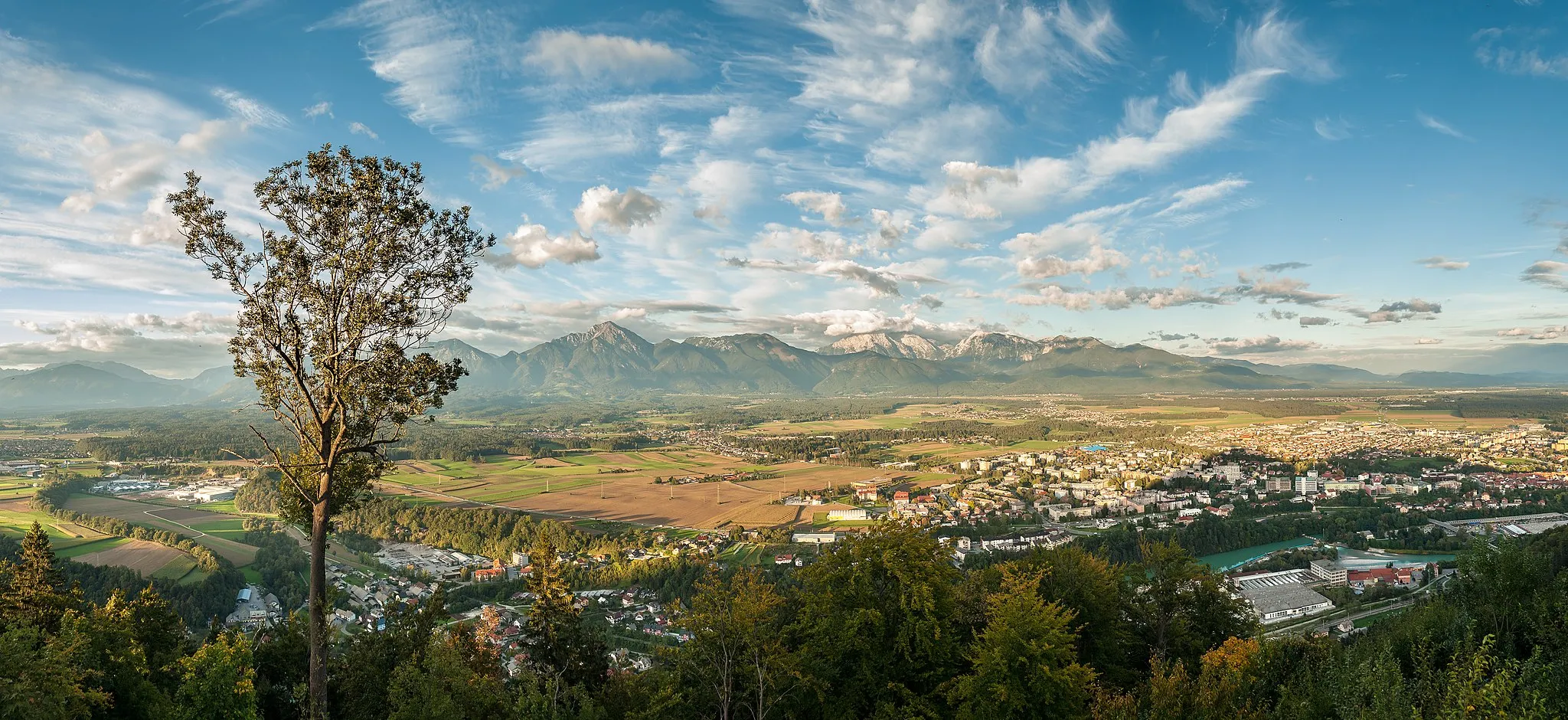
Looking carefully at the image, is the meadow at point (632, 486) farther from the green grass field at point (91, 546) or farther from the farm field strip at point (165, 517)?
the green grass field at point (91, 546)

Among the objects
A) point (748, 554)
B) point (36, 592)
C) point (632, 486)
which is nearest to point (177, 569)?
point (748, 554)

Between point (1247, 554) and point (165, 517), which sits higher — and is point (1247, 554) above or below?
below

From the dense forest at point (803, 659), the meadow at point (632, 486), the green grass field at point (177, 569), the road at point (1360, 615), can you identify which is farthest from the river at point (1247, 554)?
the green grass field at point (177, 569)

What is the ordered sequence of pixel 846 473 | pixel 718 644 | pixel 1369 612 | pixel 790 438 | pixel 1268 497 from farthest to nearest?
pixel 790 438
pixel 846 473
pixel 1268 497
pixel 1369 612
pixel 718 644

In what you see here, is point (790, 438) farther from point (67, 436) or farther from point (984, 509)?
point (67, 436)

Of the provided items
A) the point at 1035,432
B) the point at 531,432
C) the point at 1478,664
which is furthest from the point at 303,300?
the point at 531,432

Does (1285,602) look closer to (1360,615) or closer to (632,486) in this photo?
(1360,615)
